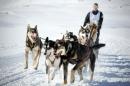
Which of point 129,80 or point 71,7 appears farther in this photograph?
point 71,7

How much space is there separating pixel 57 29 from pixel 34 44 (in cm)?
34

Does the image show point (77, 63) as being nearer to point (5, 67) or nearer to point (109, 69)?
point (109, 69)

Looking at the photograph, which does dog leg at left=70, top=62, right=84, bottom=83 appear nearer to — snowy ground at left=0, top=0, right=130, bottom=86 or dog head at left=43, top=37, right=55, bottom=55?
snowy ground at left=0, top=0, right=130, bottom=86

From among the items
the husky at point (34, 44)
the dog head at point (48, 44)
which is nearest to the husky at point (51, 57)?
the dog head at point (48, 44)

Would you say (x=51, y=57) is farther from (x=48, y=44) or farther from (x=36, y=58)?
(x=36, y=58)

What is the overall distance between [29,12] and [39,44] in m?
0.56

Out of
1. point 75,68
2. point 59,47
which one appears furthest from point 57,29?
point 75,68

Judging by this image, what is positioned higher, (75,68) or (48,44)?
(48,44)

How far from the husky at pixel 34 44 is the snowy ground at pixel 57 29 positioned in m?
0.08

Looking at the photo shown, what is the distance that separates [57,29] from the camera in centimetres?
418

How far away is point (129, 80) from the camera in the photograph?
4035mm

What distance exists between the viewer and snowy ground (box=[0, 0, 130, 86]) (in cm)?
411

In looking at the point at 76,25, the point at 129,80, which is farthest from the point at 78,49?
the point at 129,80

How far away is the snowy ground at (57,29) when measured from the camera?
13.5ft
